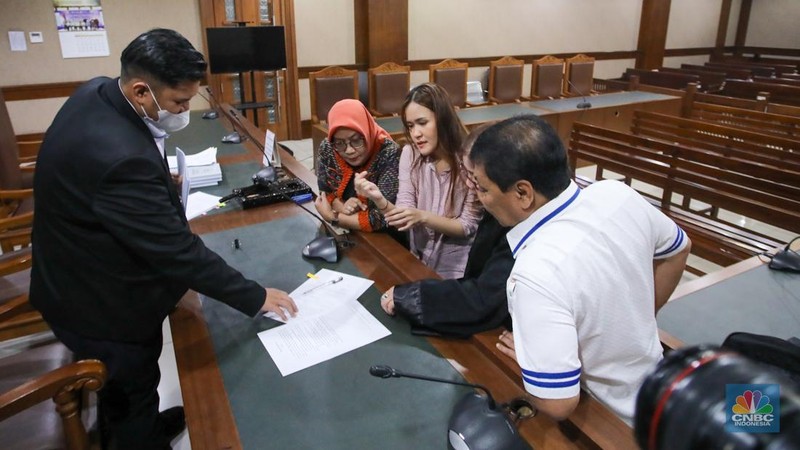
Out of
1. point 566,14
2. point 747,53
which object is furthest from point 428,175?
point 747,53

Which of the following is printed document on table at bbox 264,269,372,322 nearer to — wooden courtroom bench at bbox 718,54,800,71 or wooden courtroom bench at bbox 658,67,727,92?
wooden courtroom bench at bbox 658,67,727,92

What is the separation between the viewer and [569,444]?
88 cm

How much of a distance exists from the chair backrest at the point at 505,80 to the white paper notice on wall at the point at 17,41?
4.55 meters

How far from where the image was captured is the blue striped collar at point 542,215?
0.93 meters

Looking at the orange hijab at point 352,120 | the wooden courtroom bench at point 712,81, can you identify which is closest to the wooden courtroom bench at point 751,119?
the wooden courtroom bench at point 712,81

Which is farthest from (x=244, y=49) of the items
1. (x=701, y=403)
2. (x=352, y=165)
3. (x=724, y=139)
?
(x=701, y=403)

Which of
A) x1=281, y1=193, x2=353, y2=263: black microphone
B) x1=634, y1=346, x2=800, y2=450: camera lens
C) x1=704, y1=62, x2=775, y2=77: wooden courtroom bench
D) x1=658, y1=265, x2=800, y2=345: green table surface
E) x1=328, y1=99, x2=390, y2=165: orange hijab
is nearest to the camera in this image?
x1=634, y1=346, x2=800, y2=450: camera lens

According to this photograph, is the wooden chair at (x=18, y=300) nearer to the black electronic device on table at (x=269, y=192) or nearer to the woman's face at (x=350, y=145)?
the black electronic device on table at (x=269, y=192)

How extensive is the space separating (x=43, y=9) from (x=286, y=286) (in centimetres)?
474

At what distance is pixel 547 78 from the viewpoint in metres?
6.06

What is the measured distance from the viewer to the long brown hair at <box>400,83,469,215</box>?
5.38 ft

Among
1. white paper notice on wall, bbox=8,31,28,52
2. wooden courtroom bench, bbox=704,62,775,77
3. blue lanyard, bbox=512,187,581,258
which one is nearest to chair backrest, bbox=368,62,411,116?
white paper notice on wall, bbox=8,31,28,52

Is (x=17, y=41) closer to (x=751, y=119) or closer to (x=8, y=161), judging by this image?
(x=8, y=161)

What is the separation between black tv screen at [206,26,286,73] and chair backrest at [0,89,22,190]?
72.1 inches
